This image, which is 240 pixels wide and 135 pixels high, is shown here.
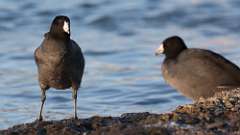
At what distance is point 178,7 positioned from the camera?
18.8 metres

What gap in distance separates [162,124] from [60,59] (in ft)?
7.94

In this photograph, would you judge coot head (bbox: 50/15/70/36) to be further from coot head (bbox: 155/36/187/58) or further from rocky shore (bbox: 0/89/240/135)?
rocky shore (bbox: 0/89/240/135)

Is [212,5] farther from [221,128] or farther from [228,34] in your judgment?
[221,128]

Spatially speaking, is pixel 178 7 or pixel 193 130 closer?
pixel 193 130

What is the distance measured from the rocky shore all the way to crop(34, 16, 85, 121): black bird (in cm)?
161

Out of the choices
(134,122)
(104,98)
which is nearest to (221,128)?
(134,122)

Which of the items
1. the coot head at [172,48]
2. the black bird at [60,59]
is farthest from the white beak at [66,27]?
the coot head at [172,48]

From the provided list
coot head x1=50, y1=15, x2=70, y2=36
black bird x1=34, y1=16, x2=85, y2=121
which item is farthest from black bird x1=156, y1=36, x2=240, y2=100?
coot head x1=50, y1=15, x2=70, y2=36

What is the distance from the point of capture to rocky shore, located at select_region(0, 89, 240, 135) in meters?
6.05

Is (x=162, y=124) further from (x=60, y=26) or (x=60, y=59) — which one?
(x=60, y=26)

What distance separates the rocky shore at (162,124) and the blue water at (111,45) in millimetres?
2604

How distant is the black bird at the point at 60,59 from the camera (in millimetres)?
8391

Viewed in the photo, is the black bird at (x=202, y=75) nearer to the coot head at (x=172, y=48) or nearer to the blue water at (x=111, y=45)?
the coot head at (x=172, y=48)

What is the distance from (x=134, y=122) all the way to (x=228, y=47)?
8.29 m
